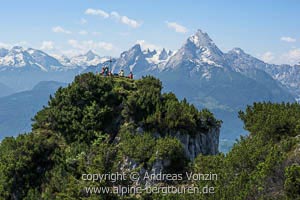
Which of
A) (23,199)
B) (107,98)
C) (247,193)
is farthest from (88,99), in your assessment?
(247,193)

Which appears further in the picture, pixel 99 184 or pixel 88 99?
pixel 88 99

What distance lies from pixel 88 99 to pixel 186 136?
12.4 metres

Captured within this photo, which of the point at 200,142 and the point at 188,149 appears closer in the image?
the point at 188,149

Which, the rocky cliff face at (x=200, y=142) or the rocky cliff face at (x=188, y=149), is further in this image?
the rocky cliff face at (x=200, y=142)

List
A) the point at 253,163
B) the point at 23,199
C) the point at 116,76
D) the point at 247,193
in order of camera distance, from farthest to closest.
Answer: the point at 116,76 → the point at 23,199 → the point at 253,163 → the point at 247,193

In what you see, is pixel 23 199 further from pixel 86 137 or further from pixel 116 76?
pixel 116 76

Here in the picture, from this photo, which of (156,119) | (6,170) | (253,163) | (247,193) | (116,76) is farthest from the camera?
(116,76)

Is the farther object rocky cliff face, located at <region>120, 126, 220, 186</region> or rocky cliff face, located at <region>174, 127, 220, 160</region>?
rocky cliff face, located at <region>174, 127, 220, 160</region>

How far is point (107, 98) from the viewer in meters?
50.1

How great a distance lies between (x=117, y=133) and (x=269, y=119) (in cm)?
1671

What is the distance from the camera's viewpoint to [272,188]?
24953 millimetres

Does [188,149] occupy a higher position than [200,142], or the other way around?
[200,142]

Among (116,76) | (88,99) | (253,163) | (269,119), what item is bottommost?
(253,163)

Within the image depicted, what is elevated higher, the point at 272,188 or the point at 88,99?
the point at 88,99
